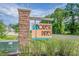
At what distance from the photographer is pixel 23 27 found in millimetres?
3006

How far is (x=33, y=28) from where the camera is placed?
2.99 meters

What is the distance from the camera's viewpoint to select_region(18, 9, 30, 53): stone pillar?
3.00 m

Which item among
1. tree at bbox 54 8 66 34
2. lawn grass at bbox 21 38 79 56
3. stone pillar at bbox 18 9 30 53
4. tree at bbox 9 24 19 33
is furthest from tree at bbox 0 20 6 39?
tree at bbox 54 8 66 34

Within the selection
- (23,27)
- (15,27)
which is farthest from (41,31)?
(15,27)

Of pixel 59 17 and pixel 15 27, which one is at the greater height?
pixel 59 17

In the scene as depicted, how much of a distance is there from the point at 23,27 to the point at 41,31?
25cm

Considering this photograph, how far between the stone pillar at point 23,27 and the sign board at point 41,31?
0.32ft

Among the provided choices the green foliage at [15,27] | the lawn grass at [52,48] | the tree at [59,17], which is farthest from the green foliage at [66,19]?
the green foliage at [15,27]

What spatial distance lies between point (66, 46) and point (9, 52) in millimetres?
759

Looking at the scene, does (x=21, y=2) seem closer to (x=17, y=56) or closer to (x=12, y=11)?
(x=12, y=11)

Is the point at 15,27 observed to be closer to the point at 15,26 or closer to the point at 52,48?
the point at 15,26

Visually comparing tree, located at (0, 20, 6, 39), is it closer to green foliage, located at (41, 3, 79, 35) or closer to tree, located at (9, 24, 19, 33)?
tree, located at (9, 24, 19, 33)

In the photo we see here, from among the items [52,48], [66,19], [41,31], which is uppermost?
[66,19]

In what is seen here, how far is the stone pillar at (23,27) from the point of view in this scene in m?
3.00
